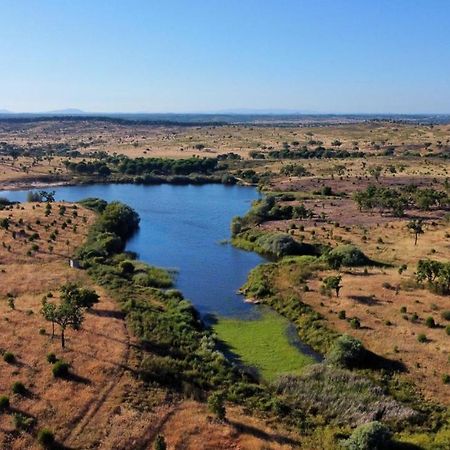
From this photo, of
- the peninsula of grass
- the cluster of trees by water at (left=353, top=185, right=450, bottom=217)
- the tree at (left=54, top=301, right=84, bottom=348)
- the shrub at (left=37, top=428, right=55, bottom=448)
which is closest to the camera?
the shrub at (left=37, top=428, right=55, bottom=448)

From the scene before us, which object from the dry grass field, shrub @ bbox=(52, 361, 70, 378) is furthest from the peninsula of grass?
shrub @ bbox=(52, 361, 70, 378)

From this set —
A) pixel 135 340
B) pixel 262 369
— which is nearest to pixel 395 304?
pixel 262 369

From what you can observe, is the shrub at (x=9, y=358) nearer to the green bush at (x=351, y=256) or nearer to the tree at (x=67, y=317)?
the tree at (x=67, y=317)

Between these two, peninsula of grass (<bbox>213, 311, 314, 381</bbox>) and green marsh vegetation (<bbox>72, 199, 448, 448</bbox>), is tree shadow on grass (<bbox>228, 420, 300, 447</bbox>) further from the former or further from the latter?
peninsula of grass (<bbox>213, 311, 314, 381</bbox>)

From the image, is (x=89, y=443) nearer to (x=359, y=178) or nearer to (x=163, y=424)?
(x=163, y=424)

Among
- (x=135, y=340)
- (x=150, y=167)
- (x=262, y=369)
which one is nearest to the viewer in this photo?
(x=262, y=369)

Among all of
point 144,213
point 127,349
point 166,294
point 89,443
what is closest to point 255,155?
point 144,213

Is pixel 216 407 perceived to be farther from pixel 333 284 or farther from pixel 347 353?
pixel 333 284
